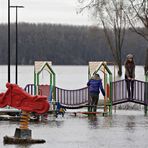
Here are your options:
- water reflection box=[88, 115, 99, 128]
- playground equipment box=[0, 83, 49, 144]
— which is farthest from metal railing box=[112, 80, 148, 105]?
playground equipment box=[0, 83, 49, 144]

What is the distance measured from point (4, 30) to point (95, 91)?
88.9 meters

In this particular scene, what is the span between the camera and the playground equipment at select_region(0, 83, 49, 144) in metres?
16.6

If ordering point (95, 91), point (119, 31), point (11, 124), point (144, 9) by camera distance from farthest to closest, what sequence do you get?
point (119, 31) < point (144, 9) < point (95, 91) < point (11, 124)

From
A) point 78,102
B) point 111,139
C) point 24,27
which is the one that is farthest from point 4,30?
point 111,139

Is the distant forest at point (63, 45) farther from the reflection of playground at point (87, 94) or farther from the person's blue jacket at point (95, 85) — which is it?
the person's blue jacket at point (95, 85)

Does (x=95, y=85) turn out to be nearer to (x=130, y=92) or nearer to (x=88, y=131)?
(x=130, y=92)

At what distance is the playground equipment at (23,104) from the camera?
1659cm

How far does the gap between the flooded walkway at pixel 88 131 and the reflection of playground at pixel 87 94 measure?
2082 mm

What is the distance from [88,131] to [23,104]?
3.41 metres

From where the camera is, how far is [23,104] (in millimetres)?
16828

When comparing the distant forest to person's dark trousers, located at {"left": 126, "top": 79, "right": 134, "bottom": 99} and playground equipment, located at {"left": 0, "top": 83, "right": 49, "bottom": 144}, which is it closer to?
person's dark trousers, located at {"left": 126, "top": 79, "right": 134, "bottom": 99}

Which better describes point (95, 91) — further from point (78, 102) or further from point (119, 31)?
point (119, 31)

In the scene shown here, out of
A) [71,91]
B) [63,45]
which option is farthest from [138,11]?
[63,45]

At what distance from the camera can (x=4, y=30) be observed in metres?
115
